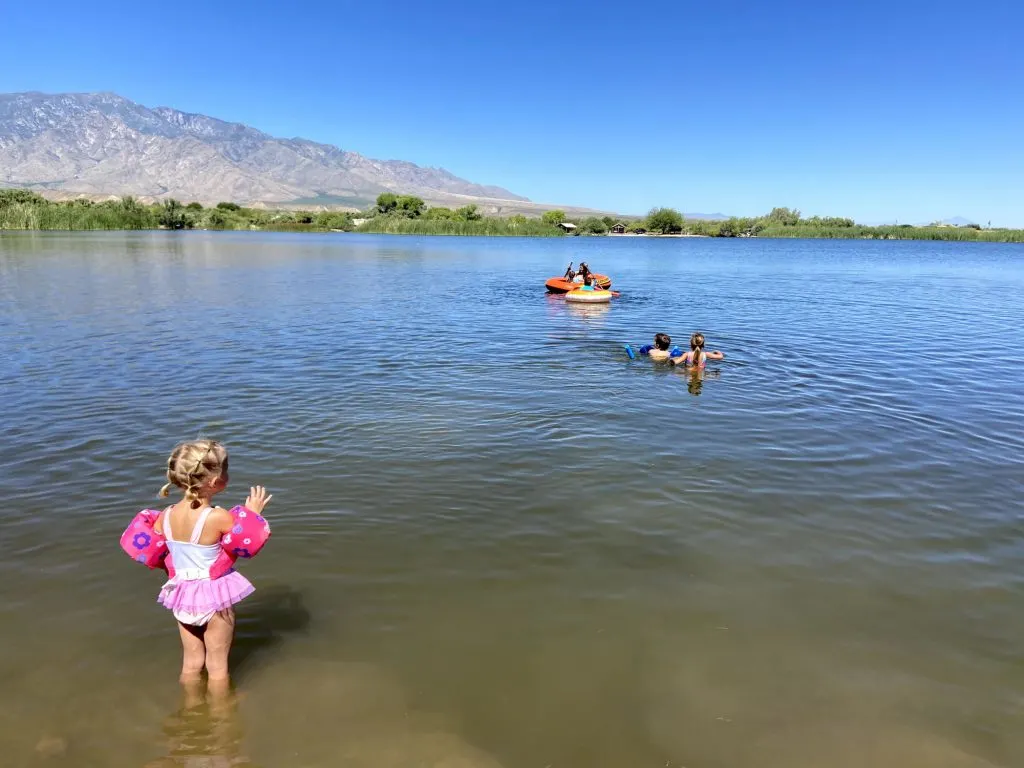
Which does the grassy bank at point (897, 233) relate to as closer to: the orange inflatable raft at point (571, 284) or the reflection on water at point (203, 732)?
the orange inflatable raft at point (571, 284)

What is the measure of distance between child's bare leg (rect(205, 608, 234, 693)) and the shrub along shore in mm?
92768

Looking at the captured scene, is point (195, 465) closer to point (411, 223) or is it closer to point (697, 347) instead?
point (697, 347)

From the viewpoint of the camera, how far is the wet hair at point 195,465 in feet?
13.1

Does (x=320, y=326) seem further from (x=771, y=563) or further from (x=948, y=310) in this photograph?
(x=948, y=310)

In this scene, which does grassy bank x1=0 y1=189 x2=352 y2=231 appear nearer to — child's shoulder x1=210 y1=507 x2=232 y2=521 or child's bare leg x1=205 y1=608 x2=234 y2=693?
child's bare leg x1=205 y1=608 x2=234 y2=693

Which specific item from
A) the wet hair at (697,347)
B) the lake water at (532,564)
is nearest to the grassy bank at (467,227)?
the lake water at (532,564)

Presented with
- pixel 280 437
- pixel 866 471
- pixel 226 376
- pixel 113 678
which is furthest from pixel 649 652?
pixel 226 376

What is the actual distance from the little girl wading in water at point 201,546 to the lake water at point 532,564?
0.54m

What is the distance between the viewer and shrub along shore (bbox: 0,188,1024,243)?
81438mm

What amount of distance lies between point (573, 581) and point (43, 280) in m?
32.5

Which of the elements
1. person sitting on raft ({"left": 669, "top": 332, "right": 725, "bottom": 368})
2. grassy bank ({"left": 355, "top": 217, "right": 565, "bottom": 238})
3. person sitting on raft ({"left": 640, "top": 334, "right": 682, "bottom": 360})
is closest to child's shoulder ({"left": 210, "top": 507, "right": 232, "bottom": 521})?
person sitting on raft ({"left": 669, "top": 332, "right": 725, "bottom": 368})

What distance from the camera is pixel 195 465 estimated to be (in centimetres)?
401

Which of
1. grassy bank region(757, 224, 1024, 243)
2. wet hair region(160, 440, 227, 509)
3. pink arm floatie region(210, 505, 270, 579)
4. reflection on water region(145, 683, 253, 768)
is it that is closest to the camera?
wet hair region(160, 440, 227, 509)

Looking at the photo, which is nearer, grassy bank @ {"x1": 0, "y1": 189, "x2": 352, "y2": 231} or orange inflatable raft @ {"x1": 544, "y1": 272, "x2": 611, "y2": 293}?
orange inflatable raft @ {"x1": 544, "y1": 272, "x2": 611, "y2": 293}
